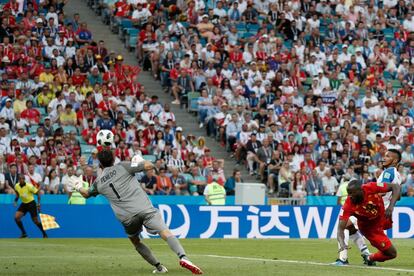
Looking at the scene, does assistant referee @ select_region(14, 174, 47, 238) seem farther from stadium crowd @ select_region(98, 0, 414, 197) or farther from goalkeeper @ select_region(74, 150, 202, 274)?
goalkeeper @ select_region(74, 150, 202, 274)

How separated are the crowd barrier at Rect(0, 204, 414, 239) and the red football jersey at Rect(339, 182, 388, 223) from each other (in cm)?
1278

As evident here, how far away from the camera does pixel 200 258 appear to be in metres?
18.8

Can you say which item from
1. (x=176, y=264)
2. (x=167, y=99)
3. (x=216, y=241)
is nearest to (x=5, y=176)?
(x=216, y=241)

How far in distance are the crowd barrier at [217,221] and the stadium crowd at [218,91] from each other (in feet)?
5.54

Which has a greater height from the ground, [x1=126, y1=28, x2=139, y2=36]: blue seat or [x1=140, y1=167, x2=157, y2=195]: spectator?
[x1=126, y1=28, x2=139, y2=36]: blue seat

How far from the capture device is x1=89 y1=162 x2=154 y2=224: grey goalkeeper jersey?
48.8ft

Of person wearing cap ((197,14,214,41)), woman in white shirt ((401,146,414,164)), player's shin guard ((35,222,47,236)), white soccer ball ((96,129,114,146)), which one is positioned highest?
person wearing cap ((197,14,214,41))

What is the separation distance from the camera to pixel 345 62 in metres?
39.8

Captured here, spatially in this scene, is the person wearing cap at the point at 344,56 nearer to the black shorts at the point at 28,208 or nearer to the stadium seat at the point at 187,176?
the stadium seat at the point at 187,176

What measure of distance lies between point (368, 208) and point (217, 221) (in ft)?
43.5

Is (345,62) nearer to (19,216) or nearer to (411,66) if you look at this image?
(411,66)

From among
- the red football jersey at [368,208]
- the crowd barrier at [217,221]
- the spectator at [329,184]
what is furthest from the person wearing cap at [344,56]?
the red football jersey at [368,208]

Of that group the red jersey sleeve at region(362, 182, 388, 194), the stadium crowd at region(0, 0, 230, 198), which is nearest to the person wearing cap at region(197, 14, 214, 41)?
the stadium crowd at region(0, 0, 230, 198)

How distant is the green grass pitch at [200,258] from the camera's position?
50.5 feet
